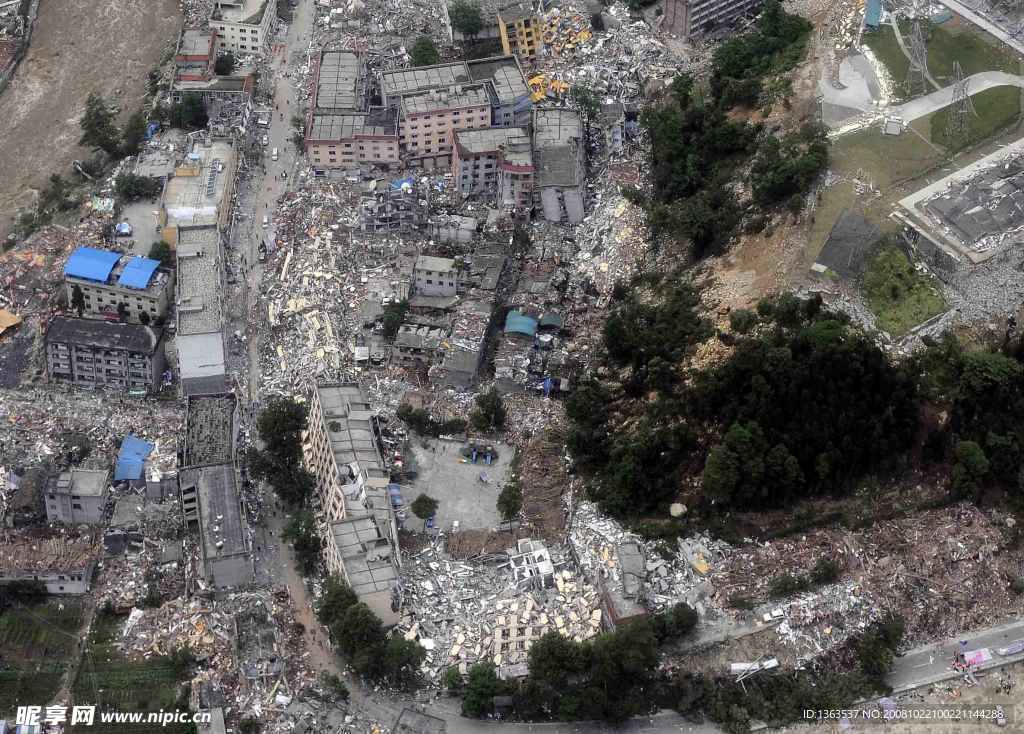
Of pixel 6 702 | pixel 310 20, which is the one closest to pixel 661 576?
pixel 6 702

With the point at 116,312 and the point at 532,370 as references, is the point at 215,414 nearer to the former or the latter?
the point at 116,312

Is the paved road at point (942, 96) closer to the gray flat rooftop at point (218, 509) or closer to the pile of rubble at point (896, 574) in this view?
the pile of rubble at point (896, 574)

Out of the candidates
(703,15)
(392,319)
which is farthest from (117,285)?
(703,15)

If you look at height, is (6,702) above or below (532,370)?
below

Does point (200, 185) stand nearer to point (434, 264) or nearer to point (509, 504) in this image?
point (434, 264)

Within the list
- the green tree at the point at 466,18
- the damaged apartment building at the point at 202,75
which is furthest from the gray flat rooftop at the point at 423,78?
the damaged apartment building at the point at 202,75

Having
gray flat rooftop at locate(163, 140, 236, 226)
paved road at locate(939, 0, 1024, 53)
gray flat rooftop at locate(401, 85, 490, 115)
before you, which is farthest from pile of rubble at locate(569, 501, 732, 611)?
paved road at locate(939, 0, 1024, 53)

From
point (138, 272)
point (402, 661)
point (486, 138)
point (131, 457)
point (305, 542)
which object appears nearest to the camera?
point (402, 661)
